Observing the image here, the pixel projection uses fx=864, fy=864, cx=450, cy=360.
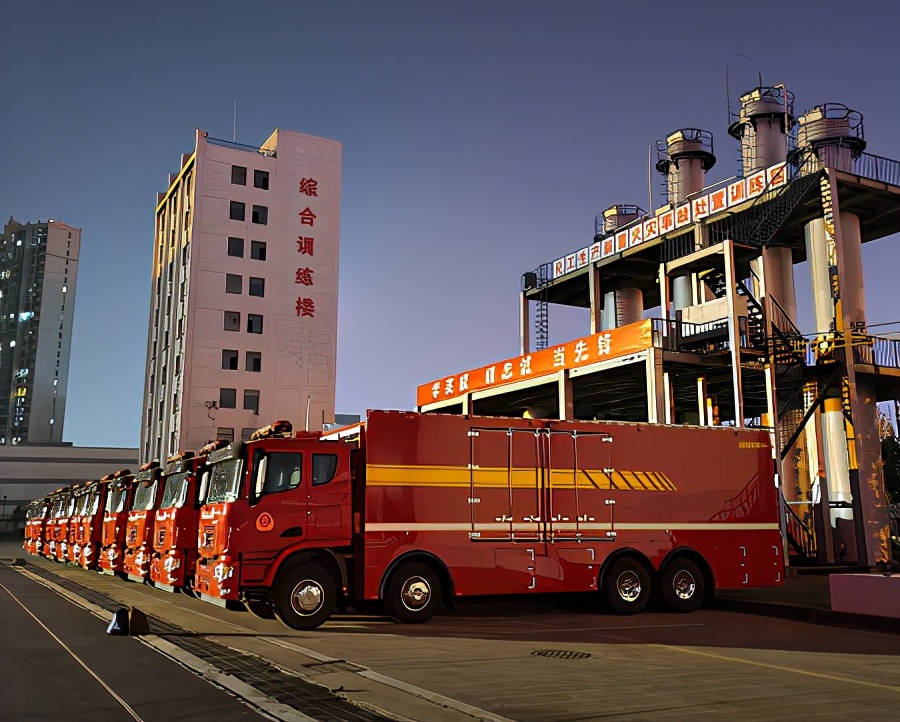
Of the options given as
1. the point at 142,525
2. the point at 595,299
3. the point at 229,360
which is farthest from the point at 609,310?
the point at 142,525

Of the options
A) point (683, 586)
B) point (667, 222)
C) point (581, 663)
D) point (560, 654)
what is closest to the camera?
point (581, 663)

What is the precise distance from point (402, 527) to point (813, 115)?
98.4ft

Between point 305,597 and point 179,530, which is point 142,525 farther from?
point 305,597

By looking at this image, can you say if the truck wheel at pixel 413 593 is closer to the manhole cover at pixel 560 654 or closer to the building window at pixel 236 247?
the manhole cover at pixel 560 654

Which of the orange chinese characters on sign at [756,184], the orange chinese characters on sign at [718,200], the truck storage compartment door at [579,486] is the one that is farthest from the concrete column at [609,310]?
the truck storage compartment door at [579,486]

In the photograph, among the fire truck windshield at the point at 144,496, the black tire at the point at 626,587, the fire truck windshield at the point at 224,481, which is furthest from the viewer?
the fire truck windshield at the point at 144,496

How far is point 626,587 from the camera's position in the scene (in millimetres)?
16219

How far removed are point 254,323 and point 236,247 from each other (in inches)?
217

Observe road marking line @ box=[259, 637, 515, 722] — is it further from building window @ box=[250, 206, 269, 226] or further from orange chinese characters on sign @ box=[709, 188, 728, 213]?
building window @ box=[250, 206, 269, 226]

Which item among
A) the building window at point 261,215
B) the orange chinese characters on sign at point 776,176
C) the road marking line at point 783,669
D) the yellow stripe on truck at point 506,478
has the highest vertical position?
the building window at point 261,215

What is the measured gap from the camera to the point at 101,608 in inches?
Result: 673

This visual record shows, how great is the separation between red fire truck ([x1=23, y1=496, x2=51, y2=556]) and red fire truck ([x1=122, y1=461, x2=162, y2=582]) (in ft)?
66.0

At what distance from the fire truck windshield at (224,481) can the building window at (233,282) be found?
47444 mm

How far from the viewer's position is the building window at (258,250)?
61.2 m
